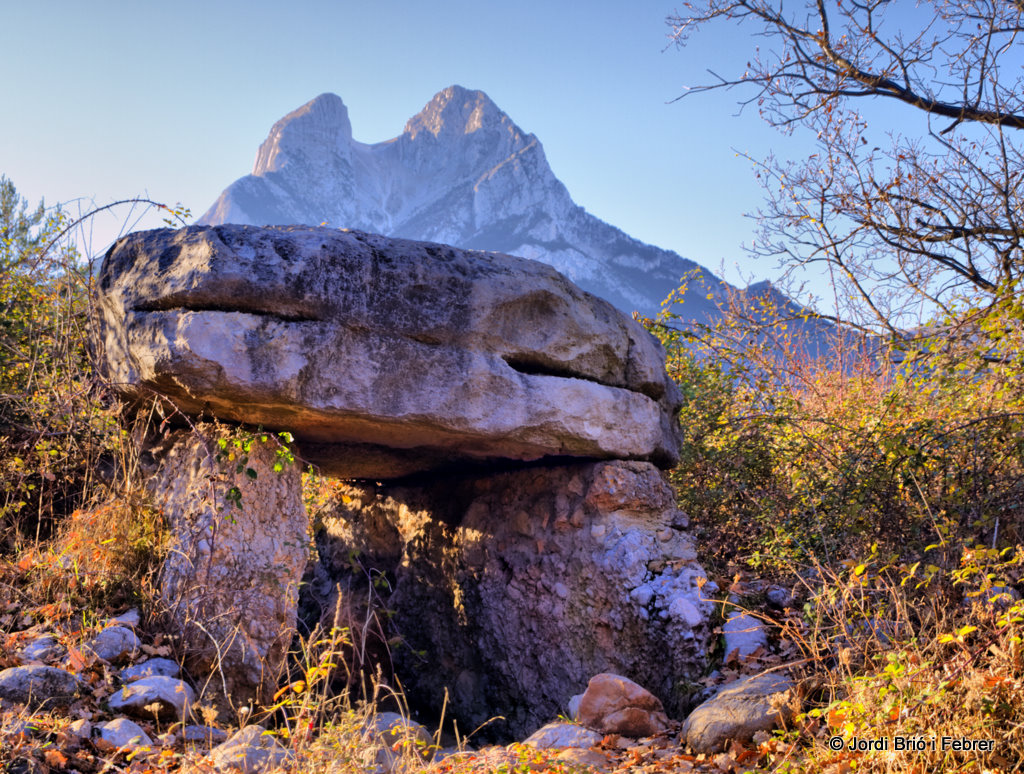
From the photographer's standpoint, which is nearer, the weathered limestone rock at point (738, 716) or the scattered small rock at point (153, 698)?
the weathered limestone rock at point (738, 716)

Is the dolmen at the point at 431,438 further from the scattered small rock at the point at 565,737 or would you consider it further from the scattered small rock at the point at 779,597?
the scattered small rock at the point at 565,737

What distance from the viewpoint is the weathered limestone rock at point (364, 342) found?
3.71 m

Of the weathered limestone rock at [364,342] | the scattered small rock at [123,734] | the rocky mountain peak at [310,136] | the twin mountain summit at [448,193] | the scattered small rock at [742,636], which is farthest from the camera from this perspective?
the rocky mountain peak at [310,136]

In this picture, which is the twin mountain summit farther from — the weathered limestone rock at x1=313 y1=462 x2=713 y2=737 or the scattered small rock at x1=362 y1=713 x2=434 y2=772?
the scattered small rock at x1=362 y1=713 x2=434 y2=772

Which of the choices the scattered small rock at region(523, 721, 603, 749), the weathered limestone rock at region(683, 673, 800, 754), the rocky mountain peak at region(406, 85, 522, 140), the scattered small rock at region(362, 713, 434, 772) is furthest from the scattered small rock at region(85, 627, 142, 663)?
the rocky mountain peak at region(406, 85, 522, 140)

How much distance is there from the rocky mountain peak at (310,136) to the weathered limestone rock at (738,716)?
77.4m

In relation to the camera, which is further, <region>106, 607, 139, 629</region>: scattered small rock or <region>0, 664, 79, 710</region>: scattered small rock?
<region>106, 607, 139, 629</region>: scattered small rock

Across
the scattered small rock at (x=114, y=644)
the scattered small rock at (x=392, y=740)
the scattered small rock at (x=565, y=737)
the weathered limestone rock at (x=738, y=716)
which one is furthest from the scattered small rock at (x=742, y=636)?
the scattered small rock at (x=114, y=644)

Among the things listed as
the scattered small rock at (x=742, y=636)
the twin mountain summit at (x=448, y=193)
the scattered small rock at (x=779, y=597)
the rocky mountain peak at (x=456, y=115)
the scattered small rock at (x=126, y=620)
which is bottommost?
the scattered small rock at (x=126, y=620)

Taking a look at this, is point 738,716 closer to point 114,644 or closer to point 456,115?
point 114,644

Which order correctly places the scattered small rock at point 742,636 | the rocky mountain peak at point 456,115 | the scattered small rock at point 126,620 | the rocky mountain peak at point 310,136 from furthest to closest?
the rocky mountain peak at point 456,115
the rocky mountain peak at point 310,136
the scattered small rock at point 742,636
the scattered small rock at point 126,620

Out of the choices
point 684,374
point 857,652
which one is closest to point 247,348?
point 857,652

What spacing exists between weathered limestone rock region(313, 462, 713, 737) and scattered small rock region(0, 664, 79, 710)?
2410 mm

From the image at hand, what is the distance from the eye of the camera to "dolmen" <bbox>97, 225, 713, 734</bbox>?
3770 mm
